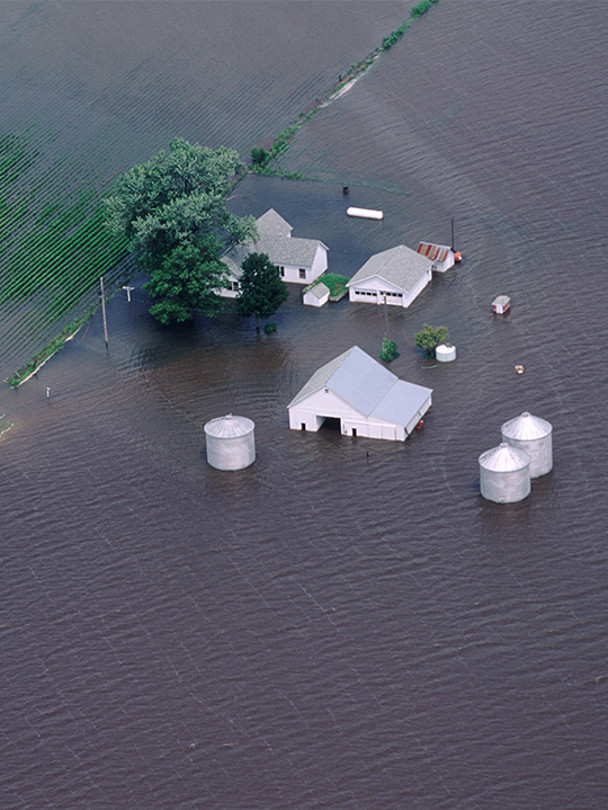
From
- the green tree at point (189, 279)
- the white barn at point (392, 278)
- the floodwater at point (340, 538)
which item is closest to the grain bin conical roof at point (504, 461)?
the floodwater at point (340, 538)

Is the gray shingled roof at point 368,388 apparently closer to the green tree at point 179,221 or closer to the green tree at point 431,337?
the green tree at point 431,337

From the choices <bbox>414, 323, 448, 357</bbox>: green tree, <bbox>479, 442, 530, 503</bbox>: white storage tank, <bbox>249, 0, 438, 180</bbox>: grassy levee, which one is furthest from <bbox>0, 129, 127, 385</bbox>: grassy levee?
<bbox>479, 442, 530, 503</bbox>: white storage tank

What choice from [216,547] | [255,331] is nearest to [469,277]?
[255,331]

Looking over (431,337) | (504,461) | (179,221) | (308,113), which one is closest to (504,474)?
(504,461)

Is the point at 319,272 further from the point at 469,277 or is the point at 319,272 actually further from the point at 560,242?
the point at 560,242

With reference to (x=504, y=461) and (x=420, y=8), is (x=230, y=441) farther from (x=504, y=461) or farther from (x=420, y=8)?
(x=420, y=8)

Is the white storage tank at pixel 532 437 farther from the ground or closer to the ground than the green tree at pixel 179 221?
closer to the ground

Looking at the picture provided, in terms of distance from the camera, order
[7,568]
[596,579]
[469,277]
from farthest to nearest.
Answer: [469,277] → [7,568] → [596,579]
